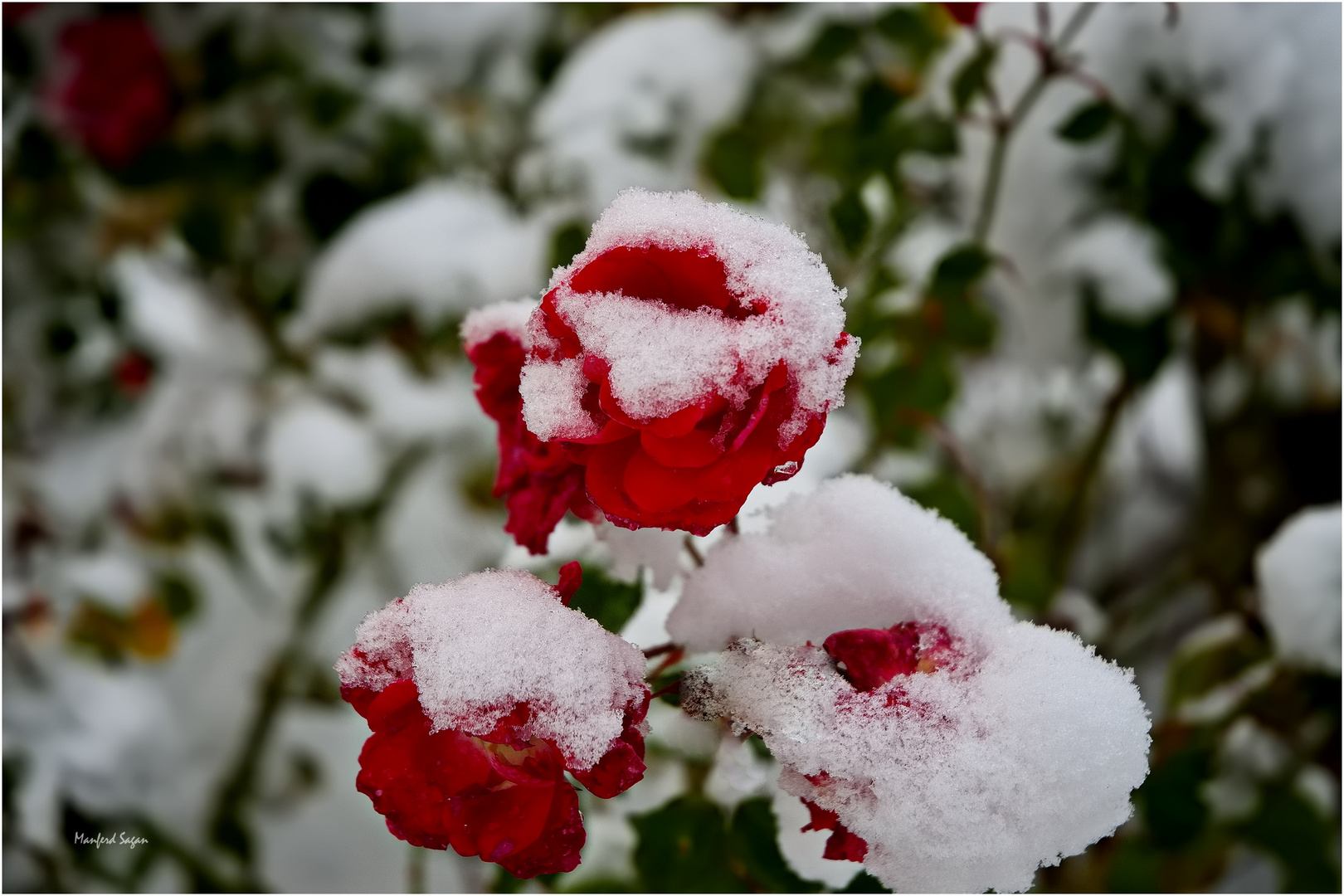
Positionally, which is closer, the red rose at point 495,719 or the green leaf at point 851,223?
the red rose at point 495,719

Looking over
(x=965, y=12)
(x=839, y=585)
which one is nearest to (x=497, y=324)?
(x=839, y=585)

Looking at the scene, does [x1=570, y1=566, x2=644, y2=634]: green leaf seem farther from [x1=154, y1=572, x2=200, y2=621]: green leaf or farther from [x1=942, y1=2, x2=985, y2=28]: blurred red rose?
[x1=154, y1=572, x2=200, y2=621]: green leaf

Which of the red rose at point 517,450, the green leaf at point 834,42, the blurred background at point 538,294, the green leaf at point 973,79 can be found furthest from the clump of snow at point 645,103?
the red rose at point 517,450

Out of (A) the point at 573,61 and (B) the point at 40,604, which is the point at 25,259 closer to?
(B) the point at 40,604

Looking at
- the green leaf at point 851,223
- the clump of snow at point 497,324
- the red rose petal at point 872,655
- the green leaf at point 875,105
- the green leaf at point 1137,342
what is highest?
the green leaf at point 875,105

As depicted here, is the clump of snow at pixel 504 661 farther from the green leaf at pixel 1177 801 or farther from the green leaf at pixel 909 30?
the green leaf at pixel 909 30

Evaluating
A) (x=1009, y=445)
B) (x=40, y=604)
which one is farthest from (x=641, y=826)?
(x=1009, y=445)

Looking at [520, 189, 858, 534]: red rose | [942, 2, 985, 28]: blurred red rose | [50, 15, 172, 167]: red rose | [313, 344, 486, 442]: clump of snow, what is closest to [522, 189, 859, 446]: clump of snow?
[520, 189, 858, 534]: red rose

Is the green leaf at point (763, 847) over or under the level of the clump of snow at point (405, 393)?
under
